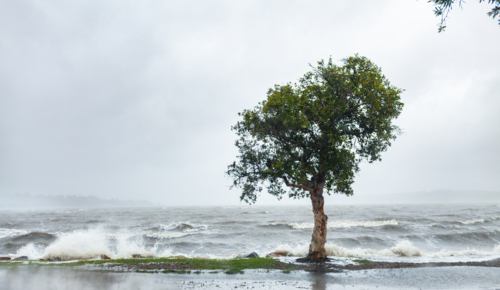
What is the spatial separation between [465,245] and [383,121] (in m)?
22.0

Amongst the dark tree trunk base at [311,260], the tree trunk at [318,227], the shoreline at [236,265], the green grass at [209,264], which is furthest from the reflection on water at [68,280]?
the tree trunk at [318,227]

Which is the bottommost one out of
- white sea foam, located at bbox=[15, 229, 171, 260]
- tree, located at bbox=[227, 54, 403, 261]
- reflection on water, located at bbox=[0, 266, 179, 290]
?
white sea foam, located at bbox=[15, 229, 171, 260]

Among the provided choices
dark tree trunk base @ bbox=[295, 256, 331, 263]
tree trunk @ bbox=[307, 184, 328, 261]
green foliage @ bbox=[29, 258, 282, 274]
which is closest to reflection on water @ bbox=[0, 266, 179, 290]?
green foliage @ bbox=[29, 258, 282, 274]

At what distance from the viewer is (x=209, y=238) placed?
3453 cm

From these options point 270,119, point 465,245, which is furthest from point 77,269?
point 465,245

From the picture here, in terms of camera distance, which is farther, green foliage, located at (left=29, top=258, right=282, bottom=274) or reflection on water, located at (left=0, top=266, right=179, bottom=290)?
green foliage, located at (left=29, top=258, right=282, bottom=274)

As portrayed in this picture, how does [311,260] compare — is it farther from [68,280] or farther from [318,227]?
[68,280]

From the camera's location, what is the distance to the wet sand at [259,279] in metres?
11.6

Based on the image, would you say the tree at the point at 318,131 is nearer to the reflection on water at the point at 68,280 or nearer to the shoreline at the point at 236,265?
the shoreline at the point at 236,265

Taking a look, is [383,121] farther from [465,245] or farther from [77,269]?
[465,245]

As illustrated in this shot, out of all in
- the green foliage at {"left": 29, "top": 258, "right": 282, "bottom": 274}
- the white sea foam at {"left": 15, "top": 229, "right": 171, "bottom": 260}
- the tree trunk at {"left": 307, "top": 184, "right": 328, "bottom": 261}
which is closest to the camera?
the green foliage at {"left": 29, "top": 258, "right": 282, "bottom": 274}

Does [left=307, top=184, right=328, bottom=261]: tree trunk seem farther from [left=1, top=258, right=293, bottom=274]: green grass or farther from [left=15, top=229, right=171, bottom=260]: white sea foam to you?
[left=15, top=229, right=171, bottom=260]: white sea foam

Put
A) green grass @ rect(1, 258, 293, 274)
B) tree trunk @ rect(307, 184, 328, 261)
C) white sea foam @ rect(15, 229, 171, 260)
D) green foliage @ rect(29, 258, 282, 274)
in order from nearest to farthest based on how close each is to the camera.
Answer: green grass @ rect(1, 258, 293, 274)
green foliage @ rect(29, 258, 282, 274)
tree trunk @ rect(307, 184, 328, 261)
white sea foam @ rect(15, 229, 171, 260)

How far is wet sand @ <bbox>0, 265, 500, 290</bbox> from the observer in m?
11.6
